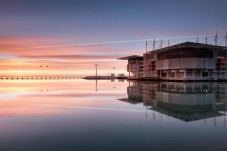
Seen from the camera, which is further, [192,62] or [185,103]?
[192,62]

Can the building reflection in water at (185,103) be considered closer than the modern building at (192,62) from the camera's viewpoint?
Yes

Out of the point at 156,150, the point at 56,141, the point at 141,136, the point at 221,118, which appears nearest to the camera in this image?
the point at 156,150

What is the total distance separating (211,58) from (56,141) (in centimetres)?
7997

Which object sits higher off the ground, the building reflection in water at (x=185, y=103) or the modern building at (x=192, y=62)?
the modern building at (x=192, y=62)

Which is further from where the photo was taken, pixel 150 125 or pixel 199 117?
pixel 199 117

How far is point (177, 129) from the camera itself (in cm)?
1216

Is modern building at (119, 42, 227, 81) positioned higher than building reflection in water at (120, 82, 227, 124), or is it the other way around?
modern building at (119, 42, 227, 81)

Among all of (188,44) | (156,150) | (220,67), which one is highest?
(188,44)

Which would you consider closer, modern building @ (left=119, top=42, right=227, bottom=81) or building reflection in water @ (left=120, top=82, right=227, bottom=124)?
building reflection in water @ (left=120, top=82, right=227, bottom=124)

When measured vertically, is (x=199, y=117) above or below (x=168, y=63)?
below

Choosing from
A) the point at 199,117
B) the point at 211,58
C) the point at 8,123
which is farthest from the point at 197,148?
the point at 211,58

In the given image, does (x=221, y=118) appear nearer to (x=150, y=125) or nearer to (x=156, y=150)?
(x=150, y=125)

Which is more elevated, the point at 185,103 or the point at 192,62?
the point at 192,62

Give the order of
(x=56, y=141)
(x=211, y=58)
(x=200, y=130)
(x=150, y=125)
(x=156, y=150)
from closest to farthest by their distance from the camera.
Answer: (x=156, y=150) → (x=56, y=141) → (x=200, y=130) → (x=150, y=125) → (x=211, y=58)
